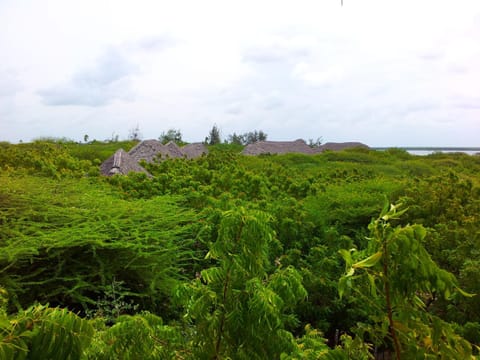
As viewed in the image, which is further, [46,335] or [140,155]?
[140,155]

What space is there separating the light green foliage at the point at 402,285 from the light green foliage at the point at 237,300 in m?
0.36

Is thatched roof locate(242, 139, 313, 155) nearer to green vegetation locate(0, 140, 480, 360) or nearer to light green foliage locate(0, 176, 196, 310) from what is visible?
green vegetation locate(0, 140, 480, 360)

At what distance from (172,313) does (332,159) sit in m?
16.4

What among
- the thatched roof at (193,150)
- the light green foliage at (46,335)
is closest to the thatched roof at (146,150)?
the thatched roof at (193,150)

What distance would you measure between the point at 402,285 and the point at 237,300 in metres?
0.61

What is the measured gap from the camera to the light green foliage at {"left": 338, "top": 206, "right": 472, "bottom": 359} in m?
1.38

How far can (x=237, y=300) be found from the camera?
5.89 feet

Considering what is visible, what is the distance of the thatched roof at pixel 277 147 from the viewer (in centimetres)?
2509

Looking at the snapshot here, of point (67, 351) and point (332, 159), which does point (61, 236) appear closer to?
point (67, 351)

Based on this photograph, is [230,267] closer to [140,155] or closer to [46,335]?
[46,335]

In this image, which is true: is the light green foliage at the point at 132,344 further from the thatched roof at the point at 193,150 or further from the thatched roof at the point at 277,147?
the thatched roof at the point at 277,147

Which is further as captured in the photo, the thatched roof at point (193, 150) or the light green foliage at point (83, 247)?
the thatched roof at point (193, 150)

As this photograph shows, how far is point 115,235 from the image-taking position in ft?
17.3

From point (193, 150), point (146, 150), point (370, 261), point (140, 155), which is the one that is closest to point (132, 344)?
point (370, 261)
